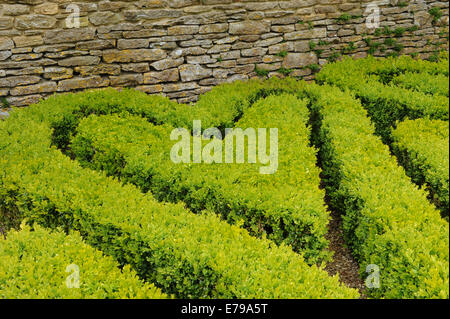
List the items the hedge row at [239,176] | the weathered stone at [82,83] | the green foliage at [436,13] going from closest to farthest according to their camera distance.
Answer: the hedge row at [239,176]
the weathered stone at [82,83]
the green foliage at [436,13]

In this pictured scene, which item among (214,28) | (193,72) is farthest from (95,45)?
(214,28)

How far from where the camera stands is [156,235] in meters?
3.88

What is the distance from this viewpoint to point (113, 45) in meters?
8.12

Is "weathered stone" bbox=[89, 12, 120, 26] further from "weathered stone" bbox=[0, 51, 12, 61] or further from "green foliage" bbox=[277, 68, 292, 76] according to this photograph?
"green foliage" bbox=[277, 68, 292, 76]

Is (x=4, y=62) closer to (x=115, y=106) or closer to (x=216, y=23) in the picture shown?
(x=115, y=106)

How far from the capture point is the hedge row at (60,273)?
3326 millimetres

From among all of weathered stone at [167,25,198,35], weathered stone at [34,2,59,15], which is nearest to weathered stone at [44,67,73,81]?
weathered stone at [34,2,59,15]

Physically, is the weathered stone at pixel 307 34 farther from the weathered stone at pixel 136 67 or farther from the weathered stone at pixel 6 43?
the weathered stone at pixel 6 43

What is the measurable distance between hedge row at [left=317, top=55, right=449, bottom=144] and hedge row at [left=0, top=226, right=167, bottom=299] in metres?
4.70

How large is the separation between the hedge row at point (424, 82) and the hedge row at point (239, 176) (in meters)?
2.22

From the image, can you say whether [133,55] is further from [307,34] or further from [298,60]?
[307,34]

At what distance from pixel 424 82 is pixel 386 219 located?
458 cm

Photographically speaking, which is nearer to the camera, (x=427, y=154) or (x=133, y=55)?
(x=427, y=154)

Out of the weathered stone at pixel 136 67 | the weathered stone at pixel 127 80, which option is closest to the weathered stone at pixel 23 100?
the weathered stone at pixel 127 80
